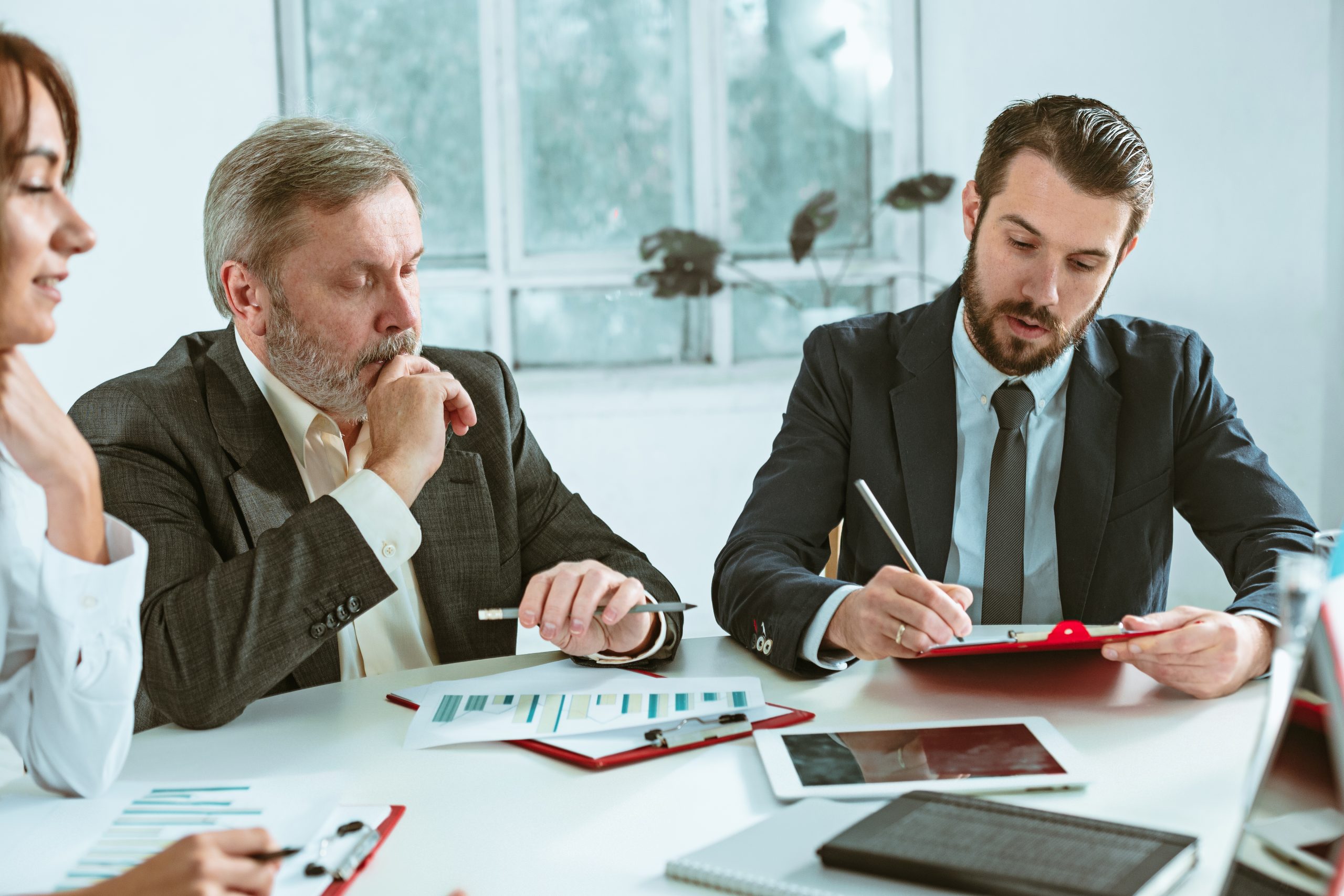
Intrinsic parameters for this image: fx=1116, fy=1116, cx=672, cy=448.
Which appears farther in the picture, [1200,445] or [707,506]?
[707,506]

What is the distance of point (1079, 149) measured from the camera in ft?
5.68

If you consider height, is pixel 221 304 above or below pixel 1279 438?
above

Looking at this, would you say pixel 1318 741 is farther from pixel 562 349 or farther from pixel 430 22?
pixel 430 22

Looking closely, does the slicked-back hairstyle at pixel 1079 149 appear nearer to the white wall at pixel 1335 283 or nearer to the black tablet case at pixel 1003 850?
the black tablet case at pixel 1003 850

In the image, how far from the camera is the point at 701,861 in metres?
0.84

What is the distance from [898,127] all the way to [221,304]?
2873 mm

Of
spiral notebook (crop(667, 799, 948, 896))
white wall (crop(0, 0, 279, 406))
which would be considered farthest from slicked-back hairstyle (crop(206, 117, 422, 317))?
white wall (crop(0, 0, 279, 406))

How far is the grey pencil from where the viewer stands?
1328 mm

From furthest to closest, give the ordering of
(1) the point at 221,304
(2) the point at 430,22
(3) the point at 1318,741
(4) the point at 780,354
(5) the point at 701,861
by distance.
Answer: (4) the point at 780,354 < (2) the point at 430,22 < (1) the point at 221,304 < (5) the point at 701,861 < (3) the point at 1318,741

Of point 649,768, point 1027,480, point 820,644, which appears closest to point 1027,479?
point 1027,480

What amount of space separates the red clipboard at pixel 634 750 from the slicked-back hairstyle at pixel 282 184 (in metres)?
→ 0.85

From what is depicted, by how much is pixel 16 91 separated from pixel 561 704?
0.81 m

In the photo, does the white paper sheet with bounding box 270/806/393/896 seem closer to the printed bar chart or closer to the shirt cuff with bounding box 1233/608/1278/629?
the printed bar chart

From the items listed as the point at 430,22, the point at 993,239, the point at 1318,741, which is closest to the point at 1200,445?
the point at 993,239
